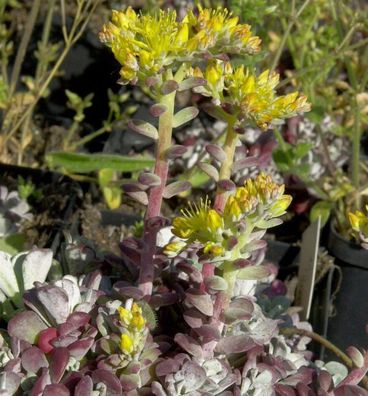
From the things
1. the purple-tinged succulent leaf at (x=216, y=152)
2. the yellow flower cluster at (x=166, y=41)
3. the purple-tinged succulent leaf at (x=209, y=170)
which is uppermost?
the yellow flower cluster at (x=166, y=41)

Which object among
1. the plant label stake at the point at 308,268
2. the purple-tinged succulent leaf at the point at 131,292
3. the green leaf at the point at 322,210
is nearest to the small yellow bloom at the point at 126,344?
the purple-tinged succulent leaf at the point at 131,292

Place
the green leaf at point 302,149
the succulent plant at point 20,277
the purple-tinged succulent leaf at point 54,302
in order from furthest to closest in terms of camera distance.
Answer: the green leaf at point 302,149, the succulent plant at point 20,277, the purple-tinged succulent leaf at point 54,302

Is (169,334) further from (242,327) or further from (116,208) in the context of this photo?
(116,208)

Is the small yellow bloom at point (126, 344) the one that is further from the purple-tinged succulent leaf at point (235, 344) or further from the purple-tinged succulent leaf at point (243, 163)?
the purple-tinged succulent leaf at point (243, 163)

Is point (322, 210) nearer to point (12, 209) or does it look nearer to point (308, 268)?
point (308, 268)

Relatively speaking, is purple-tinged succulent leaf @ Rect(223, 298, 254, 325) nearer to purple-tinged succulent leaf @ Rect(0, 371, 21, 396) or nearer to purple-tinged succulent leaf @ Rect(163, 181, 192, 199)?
purple-tinged succulent leaf @ Rect(163, 181, 192, 199)

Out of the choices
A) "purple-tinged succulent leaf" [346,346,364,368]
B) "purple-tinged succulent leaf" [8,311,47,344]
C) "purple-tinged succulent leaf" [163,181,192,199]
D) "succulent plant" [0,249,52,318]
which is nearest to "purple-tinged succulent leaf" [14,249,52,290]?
"succulent plant" [0,249,52,318]
